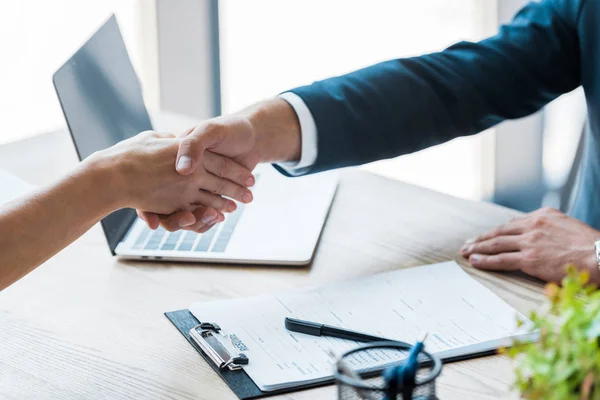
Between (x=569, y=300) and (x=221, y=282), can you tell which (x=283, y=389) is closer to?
(x=221, y=282)

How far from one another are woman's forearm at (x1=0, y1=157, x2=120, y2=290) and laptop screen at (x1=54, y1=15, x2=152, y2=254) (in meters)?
0.10

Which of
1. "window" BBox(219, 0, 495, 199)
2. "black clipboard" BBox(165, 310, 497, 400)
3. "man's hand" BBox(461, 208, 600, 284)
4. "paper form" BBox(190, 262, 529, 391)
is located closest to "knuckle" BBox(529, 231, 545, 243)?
"man's hand" BBox(461, 208, 600, 284)

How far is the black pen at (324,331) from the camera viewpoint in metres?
1.01

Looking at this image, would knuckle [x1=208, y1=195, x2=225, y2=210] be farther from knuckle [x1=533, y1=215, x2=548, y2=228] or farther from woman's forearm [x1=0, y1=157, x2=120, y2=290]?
knuckle [x1=533, y1=215, x2=548, y2=228]

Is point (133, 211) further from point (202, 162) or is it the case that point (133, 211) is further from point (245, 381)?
point (245, 381)

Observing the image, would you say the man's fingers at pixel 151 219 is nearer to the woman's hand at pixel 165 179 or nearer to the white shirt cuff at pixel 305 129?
the woman's hand at pixel 165 179

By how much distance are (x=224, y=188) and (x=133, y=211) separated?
188mm

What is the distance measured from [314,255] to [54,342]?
0.42m

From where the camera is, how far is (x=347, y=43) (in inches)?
115

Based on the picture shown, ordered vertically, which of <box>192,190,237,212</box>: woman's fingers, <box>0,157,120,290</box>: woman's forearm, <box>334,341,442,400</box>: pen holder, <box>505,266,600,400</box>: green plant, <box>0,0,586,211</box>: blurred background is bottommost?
<box>0,0,586,211</box>: blurred background

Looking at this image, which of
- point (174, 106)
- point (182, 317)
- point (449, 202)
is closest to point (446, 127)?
point (449, 202)

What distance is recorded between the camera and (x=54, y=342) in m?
1.06

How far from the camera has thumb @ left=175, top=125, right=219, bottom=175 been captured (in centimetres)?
128

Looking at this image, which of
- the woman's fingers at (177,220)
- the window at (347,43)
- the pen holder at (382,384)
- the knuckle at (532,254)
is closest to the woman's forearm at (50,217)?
the woman's fingers at (177,220)
